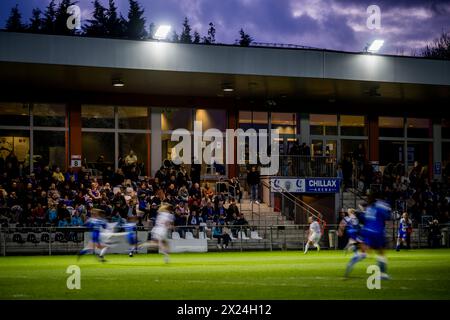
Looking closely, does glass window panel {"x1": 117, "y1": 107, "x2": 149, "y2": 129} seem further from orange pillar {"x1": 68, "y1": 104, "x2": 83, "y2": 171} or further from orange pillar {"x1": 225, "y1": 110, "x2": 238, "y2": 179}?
orange pillar {"x1": 225, "y1": 110, "x2": 238, "y2": 179}

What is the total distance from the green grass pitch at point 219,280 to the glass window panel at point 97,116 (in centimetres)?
1533

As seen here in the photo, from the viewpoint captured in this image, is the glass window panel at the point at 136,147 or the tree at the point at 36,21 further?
the tree at the point at 36,21

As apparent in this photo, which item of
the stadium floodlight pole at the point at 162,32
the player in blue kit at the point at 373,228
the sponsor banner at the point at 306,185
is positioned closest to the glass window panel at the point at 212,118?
the sponsor banner at the point at 306,185

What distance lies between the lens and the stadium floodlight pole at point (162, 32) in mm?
31656

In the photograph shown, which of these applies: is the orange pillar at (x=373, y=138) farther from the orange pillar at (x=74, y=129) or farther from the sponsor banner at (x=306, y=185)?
the orange pillar at (x=74, y=129)

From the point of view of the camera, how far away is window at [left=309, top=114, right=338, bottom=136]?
4353 centimetres

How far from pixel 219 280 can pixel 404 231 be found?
17408mm

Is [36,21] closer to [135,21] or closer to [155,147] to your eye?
[135,21]

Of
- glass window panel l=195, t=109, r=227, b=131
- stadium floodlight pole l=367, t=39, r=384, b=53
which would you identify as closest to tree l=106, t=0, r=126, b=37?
glass window panel l=195, t=109, r=227, b=131

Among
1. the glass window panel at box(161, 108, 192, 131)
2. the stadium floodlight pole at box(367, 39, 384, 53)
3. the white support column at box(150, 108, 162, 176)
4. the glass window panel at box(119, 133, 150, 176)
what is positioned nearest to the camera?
the stadium floodlight pole at box(367, 39, 384, 53)

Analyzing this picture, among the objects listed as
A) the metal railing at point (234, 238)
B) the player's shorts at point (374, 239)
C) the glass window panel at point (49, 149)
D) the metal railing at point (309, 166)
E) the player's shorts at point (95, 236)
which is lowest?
the metal railing at point (234, 238)

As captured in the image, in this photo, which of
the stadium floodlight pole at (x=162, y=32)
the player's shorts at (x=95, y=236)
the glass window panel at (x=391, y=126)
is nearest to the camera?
the player's shorts at (x=95, y=236)

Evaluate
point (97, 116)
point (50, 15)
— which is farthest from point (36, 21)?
point (97, 116)

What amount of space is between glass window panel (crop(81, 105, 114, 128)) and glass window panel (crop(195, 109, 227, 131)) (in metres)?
4.83
